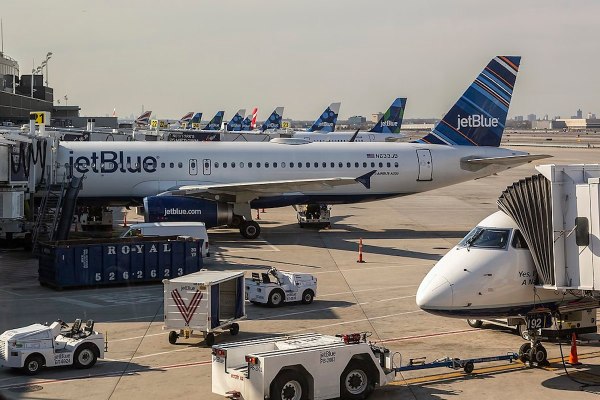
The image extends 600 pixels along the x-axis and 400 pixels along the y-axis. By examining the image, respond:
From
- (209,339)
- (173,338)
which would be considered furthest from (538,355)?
(173,338)

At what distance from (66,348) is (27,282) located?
44.7ft

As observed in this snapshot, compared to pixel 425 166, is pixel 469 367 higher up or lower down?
lower down

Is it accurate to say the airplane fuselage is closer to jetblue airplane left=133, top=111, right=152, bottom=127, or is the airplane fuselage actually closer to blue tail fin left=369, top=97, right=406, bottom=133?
blue tail fin left=369, top=97, right=406, bottom=133

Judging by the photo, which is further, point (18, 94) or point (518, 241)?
point (18, 94)

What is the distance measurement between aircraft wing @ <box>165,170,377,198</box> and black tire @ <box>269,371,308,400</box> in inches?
1033

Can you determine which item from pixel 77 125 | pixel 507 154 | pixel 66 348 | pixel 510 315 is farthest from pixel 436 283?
pixel 77 125

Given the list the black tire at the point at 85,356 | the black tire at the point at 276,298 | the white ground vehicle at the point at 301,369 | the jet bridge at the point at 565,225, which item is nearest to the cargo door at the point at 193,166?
the black tire at the point at 276,298

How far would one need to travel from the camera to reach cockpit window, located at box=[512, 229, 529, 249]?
21703 mm

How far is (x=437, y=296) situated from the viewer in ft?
69.5

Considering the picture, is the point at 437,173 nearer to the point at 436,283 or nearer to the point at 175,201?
the point at 175,201

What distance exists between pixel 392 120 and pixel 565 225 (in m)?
105

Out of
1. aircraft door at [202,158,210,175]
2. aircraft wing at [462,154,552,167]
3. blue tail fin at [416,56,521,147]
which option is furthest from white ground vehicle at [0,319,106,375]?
blue tail fin at [416,56,521,147]

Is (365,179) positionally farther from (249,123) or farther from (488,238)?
(249,123)

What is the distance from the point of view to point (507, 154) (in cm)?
4978
